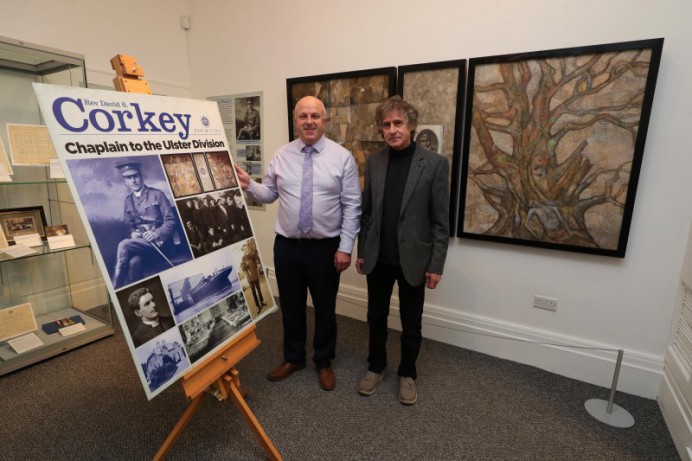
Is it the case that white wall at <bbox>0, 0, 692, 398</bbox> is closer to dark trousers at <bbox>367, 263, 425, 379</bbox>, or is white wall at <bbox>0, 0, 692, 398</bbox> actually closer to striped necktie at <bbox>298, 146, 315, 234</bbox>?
dark trousers at <bbox>367, 263, 425, 379</bbox>

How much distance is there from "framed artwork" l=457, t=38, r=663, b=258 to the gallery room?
0.01m

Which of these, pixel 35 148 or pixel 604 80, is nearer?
pixel 604 80

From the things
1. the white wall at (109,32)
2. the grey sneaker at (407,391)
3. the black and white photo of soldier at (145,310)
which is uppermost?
the white wall at (109,32)

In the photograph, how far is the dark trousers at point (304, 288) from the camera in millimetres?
2029

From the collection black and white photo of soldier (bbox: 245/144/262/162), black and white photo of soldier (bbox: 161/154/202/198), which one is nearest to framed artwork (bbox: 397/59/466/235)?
black and white photo of soldier (bbox: 245/144/262/162)

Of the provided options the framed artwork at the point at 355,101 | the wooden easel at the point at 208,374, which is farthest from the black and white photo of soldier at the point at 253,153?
the wooden easel at the point at 208,374

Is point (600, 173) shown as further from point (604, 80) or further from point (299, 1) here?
point (299, 1)

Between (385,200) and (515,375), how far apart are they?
1386mm

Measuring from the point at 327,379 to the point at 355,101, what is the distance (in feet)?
6.12

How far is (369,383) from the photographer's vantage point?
2.10 m

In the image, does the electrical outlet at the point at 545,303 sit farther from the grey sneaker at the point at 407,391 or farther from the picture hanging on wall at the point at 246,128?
the picture hanging on wall at the point at 246,128

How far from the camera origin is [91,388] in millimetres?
2123

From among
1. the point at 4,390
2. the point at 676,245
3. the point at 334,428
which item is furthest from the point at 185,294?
the point at 676,245

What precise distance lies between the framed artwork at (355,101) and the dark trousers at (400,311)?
3.24 ft
